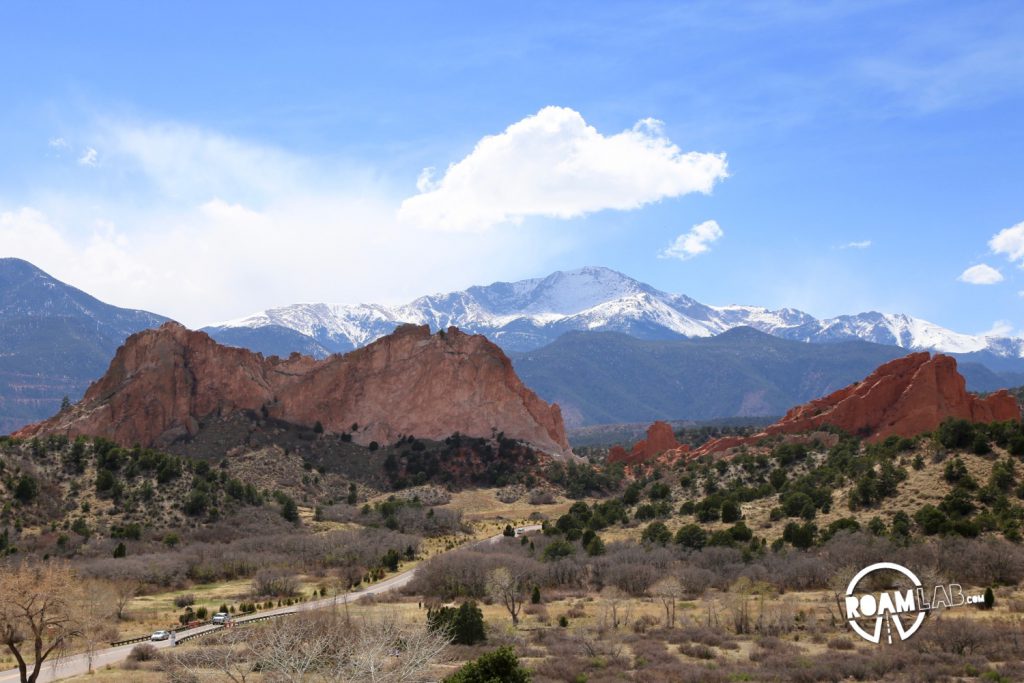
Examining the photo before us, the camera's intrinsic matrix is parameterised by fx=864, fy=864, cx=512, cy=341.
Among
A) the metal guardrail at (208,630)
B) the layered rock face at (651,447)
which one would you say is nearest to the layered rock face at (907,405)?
the layered rock face at (651,447)

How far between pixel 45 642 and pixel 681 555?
37.9 metres

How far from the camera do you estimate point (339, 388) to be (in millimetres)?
127188

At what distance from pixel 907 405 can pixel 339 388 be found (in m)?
76.1

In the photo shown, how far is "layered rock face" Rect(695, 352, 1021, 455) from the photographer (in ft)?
317

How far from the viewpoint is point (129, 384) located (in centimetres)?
11706

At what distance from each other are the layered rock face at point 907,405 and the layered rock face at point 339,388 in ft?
116

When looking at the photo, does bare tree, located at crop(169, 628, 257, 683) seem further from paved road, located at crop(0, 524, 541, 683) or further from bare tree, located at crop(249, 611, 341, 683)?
paved road, located at crop(0, 524, 541, 683)

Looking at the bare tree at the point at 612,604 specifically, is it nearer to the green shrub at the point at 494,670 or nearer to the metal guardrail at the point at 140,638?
the green shrub at the point at 494,670

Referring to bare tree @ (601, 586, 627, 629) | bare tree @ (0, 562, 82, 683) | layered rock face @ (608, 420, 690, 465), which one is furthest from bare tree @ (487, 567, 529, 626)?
layered rock face @ (608, 420, 690, 465)

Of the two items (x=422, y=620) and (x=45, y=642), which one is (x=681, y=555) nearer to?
(x=422, y=620)

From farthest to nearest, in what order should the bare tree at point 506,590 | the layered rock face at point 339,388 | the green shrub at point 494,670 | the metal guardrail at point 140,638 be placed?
the layered rock face at point 339,388 → the bare tree at point 506,590 → the metal guardrail at point 140,638 → the green shrub at point 494,670

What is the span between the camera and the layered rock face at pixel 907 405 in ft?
317

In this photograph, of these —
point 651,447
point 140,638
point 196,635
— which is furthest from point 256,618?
point 651,447

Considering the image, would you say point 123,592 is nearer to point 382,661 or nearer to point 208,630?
point 208,630
